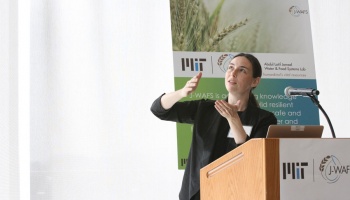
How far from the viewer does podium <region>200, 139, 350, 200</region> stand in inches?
98.1

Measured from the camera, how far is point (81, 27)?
4695 millimetres

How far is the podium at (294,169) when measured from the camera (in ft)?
8.18

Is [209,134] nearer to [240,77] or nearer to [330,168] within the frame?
[240,77]

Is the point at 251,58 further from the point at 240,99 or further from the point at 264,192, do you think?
the point at 264,192

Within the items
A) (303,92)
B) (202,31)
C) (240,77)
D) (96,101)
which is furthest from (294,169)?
(96,101)

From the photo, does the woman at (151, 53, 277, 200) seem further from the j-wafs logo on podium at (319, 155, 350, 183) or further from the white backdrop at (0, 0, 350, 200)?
the j-wafs logo on podium at (319, 155, 350, 183)

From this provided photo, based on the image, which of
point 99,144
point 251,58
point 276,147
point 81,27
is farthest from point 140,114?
point 276,147

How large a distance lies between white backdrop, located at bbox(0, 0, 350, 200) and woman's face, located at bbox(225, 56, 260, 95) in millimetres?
881

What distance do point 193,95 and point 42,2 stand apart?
1269mm

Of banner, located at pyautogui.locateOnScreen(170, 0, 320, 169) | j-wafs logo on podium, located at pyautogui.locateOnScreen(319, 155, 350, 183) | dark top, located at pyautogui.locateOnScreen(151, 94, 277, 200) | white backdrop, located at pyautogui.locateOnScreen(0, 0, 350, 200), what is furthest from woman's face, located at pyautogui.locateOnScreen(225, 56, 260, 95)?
j-wafs logo on podium, located at pyautogui.locateOnScreen(319, 155, 350, 183)

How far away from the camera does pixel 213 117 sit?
3.98 meters

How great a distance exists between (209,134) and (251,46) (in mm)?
1079

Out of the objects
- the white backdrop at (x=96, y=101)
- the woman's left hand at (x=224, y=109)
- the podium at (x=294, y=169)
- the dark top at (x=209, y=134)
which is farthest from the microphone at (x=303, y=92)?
the white backdrop at (x=96, y=101)

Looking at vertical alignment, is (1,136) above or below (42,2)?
below
